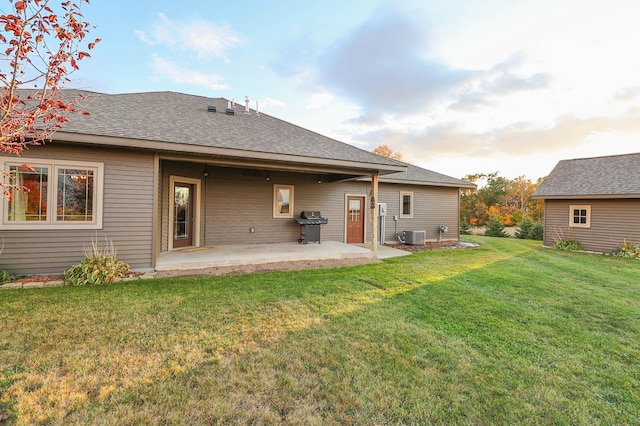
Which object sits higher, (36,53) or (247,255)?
(36,53)

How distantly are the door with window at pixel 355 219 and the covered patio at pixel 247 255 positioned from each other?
2068 millimetres

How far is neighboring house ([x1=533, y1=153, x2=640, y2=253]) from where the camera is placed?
10266 mm

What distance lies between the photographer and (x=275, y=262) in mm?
6715

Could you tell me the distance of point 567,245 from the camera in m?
11.5

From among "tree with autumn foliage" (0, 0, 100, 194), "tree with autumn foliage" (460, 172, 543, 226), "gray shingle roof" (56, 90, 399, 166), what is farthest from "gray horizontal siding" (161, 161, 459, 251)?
"tree with autumn foliage" (460, 172, 543, 226)

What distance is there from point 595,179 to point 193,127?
15.2m

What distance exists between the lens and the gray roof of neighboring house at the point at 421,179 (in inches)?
435

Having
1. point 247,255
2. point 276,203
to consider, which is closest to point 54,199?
point 247,255

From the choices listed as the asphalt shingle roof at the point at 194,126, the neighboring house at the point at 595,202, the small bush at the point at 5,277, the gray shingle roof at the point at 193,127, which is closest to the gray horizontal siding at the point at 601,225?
the neighboring house at the point at 595,202

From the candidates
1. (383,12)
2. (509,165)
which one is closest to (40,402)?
(383,12)

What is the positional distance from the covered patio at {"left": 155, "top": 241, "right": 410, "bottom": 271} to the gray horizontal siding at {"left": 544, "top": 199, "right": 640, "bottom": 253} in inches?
331

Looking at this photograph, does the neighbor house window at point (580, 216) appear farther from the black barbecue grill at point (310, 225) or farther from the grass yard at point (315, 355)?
the black barbecue grill at point (310, 225)

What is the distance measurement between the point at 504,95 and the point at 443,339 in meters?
11.9

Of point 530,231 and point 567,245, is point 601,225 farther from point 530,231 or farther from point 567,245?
point 530,231
